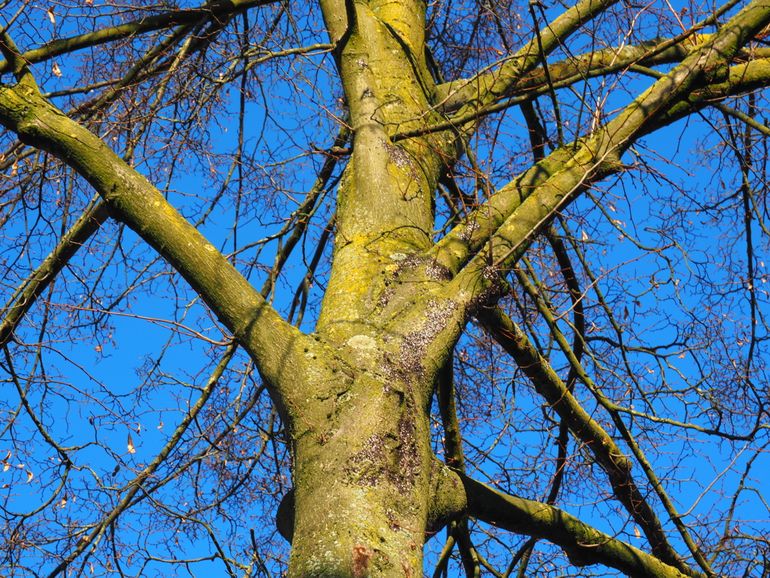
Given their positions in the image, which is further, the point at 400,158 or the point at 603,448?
the point at 603,448

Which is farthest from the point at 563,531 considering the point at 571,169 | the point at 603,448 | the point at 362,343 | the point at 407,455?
the point at 571,169

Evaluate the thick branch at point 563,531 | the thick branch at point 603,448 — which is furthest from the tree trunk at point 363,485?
the thick branch at point 603,448

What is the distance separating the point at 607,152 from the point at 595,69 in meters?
0.88

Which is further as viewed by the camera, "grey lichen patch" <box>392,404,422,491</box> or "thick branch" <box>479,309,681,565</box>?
"thick branch" <box>479,309,681,565</box>

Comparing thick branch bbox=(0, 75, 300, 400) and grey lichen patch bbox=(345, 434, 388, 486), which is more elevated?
Answer: thick branch bbox=(0, 75, 300, 400)

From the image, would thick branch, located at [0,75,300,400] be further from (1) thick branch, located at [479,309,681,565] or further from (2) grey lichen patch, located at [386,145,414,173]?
(1) thick branch, located at [479,309,681,565]

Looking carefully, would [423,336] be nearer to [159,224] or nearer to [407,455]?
[407,455]

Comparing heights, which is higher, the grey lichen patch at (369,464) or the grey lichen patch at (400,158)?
the grey lichen patch at (400,158)

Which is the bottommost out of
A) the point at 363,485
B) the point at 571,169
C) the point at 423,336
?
the point at 363,485

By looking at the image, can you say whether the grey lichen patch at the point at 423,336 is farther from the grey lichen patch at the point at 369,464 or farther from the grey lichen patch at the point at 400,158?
the grey lichen patch at the point at 400,158

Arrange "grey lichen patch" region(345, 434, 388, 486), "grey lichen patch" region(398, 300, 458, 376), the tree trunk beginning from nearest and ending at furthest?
the tree trunk, "grey lichen patch" region(345, 434, 388, 486), "grey lichen patch" region(398, 300, 458, 376)

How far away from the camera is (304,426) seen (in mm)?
2656

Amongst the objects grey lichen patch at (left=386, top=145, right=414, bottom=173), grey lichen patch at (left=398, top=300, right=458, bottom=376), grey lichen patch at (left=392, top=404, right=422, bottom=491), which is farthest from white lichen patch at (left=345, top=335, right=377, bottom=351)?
grey lichen patch at (left=386, top=145, right=414, bottom=173)

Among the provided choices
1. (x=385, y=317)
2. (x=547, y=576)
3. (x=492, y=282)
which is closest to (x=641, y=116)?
(x=492, y=282)
